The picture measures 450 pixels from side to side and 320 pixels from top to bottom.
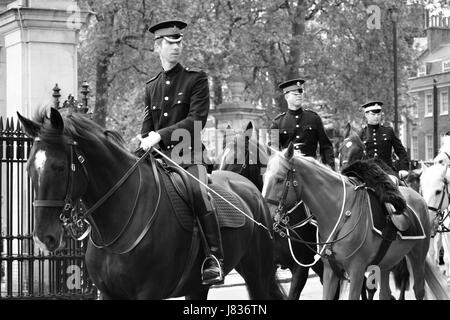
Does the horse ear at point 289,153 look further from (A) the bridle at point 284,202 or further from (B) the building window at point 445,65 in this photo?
(B) the building window at point 445,65

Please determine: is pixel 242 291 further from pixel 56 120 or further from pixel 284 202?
pixel 56 120

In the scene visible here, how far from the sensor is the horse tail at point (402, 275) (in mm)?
12688

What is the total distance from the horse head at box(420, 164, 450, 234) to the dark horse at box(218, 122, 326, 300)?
139 inches

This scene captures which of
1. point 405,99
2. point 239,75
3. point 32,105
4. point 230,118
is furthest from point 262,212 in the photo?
point 405,99

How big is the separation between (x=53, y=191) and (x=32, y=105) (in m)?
7.54

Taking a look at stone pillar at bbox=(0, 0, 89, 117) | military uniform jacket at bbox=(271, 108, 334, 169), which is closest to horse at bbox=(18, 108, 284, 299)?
military uniform jacket at bbox=(271, 108, 334, 169)

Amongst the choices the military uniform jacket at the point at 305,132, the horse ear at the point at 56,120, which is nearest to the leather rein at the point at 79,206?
the horse ear at the point at 56,120

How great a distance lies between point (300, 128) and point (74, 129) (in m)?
5.28

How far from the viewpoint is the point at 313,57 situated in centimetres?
3397

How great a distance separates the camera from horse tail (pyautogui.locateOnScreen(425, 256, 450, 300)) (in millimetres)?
11984

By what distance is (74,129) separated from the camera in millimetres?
6887

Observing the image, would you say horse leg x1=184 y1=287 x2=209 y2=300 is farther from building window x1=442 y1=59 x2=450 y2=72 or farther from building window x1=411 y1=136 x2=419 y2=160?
building window x1=411 y1=136 x2=419 y2=160

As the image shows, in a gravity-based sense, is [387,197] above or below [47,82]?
below
